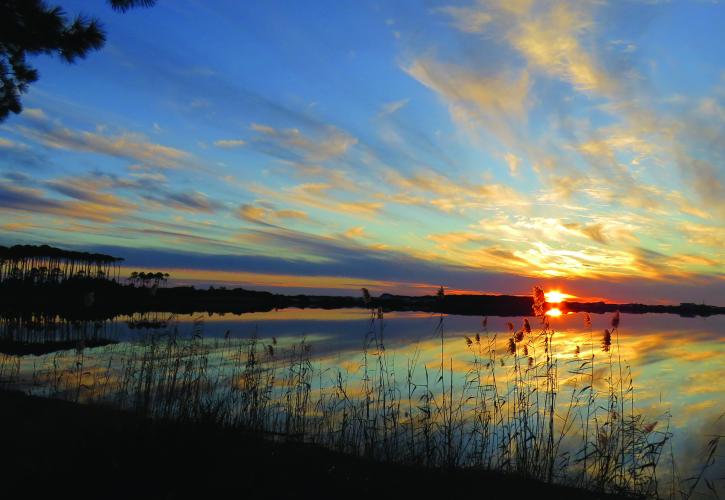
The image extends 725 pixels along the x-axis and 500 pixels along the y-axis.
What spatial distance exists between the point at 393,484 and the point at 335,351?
14944 mm

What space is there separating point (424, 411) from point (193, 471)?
16.5 feet

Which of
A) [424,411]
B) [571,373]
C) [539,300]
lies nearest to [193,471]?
[424,411]

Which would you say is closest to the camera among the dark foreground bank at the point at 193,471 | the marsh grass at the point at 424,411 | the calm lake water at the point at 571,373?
the dark foreground bank at the point at 193,471

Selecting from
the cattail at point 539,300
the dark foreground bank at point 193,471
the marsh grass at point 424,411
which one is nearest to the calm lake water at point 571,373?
the marsh grass at point 424,411

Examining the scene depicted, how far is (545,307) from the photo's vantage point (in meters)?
8.80

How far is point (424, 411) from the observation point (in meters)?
8.78

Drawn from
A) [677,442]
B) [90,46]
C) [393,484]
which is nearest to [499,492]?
[393,484]

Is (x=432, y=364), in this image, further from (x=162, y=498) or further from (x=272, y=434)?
(x=162, y=498)

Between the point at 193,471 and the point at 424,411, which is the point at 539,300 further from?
the point at 193,471

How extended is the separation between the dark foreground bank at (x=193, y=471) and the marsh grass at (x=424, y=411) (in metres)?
0.65

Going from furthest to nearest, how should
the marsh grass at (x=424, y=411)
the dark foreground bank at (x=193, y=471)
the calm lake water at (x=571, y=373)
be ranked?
the calm lake water at (x=571, y=373)
the marsh grass at (x=424, y=411)
the dark foreground bank at (x=193, y=471)

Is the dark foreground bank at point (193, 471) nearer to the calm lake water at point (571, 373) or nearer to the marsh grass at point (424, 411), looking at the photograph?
the marsh grass at point (424, 411)

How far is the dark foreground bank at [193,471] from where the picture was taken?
4215 millimetres

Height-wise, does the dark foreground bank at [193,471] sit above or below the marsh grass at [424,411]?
above
